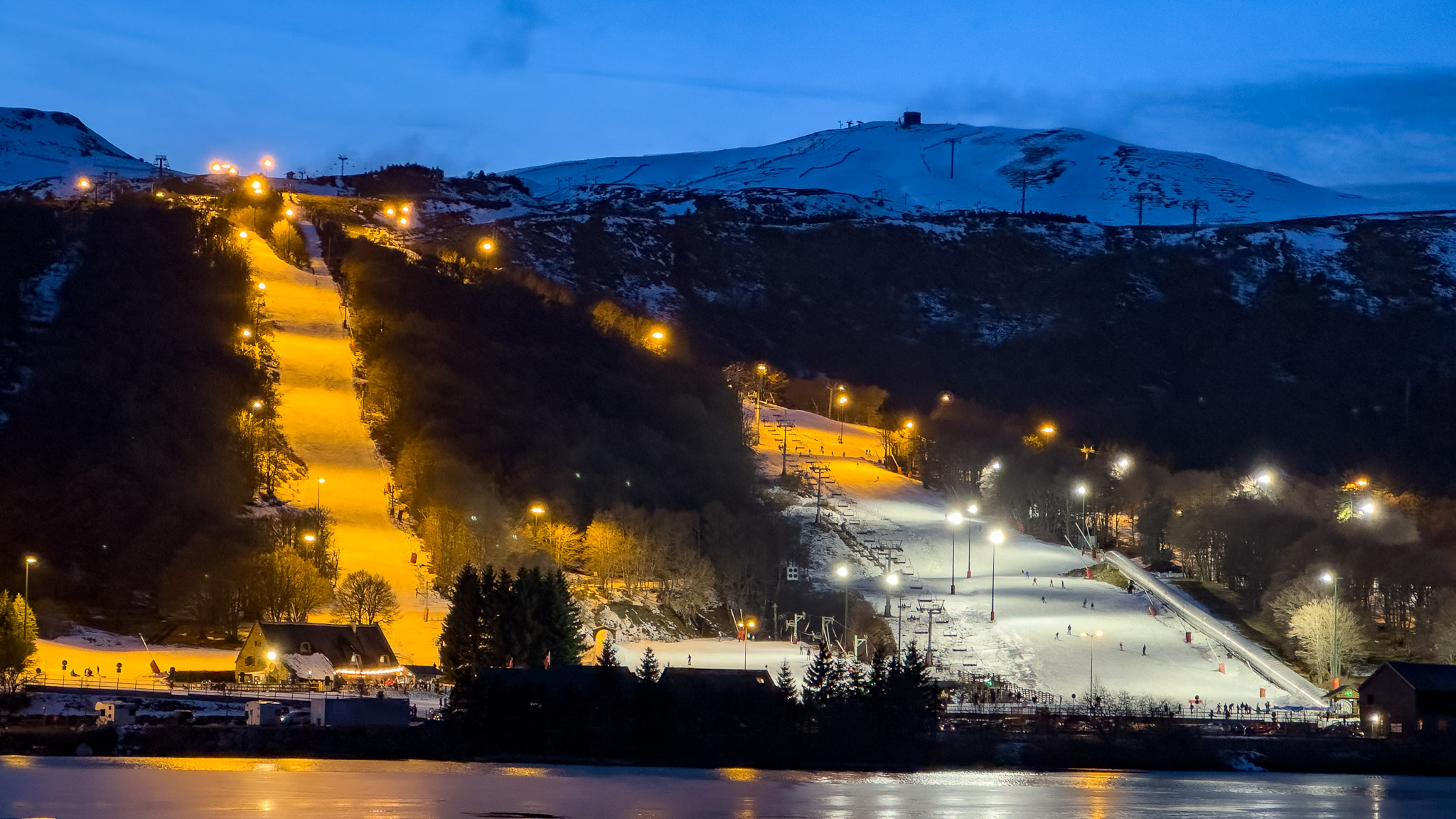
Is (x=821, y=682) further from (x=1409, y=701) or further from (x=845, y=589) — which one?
(x=845, y=589)

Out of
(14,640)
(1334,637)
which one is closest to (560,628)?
(14,640)

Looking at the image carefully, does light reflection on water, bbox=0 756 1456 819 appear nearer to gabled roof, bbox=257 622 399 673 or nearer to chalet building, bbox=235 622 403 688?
chalet building, bbox=235 622 403 688

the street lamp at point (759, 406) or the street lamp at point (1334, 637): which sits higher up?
the street lamp at point (759, 406)

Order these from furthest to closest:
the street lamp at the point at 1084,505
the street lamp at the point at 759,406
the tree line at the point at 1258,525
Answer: the street lamp at the point at 759,406, the street lamp at the point at 1084,505, the tree line at the point at 1258,525

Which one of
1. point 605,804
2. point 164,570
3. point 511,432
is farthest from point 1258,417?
point 605,804

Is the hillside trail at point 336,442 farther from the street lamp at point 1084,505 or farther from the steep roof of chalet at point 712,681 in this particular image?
the street lamp at point 1084,505

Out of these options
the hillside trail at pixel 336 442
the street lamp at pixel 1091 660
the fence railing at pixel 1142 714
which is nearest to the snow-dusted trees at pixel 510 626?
the hillside trail at pixel 336 442
